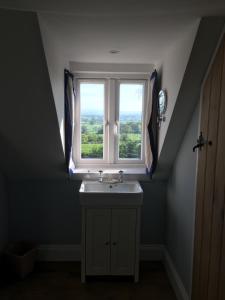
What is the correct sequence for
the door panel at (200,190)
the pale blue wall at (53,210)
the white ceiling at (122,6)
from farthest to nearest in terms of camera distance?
the pale blue wall at (53,210) < the door panel at (200,190) < the white ceiling at (122,6)

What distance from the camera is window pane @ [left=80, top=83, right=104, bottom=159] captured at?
2740 millimetres

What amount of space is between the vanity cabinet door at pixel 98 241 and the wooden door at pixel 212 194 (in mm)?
833

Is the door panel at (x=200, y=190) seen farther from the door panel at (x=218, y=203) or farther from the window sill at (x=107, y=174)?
the window sill at (x=107, y=174)

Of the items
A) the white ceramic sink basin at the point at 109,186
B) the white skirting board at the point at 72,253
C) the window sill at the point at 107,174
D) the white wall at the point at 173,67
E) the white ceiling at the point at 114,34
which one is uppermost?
the white ceiling at the point at 114,34

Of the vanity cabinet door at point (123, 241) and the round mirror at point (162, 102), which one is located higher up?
the round mirror at point (162, 102)

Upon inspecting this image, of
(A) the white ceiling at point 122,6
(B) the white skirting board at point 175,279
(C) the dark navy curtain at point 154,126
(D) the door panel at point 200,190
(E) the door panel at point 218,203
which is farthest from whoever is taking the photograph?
(C) the dark navy curtain at point 154,126

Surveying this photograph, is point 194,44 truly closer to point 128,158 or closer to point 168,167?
point 168,167

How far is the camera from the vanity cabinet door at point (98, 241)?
229cm

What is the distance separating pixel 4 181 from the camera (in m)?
2.62

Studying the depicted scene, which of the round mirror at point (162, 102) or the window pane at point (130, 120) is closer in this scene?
the round mirror at point (162, 102)

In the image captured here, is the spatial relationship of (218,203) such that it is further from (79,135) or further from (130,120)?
(79,135)

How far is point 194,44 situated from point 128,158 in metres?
1.59

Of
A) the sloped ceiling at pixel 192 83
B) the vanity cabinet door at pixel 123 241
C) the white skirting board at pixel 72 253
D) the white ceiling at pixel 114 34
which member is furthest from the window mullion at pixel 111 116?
the white skirting board at pixel 72 253

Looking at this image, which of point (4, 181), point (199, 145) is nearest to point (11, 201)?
point (4, 181)
